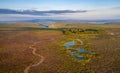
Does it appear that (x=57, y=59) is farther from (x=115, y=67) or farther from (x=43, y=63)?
(x=115, y=67)

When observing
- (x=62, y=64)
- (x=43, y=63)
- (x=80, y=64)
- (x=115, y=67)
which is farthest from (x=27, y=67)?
(x=115, y=67)

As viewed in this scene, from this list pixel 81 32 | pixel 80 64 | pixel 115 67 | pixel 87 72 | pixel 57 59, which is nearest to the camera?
pixel 87 72

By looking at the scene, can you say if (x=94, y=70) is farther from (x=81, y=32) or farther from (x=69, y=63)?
(x=81, y=32)

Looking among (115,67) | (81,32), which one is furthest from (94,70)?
(81,32)

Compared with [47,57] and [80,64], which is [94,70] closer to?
[80,64]

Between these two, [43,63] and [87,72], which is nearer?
[87,72]

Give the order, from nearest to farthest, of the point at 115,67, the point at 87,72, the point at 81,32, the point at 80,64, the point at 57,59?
1. the point at 87,72
2. the point at 115,67
3. the point at 80,64
4. the point at 57,59
5. the point at 81,32

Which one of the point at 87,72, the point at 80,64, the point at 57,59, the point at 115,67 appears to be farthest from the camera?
the point at 57,59

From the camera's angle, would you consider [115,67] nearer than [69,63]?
Yes

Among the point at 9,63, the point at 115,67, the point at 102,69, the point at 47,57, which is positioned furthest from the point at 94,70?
the point at 9,63
